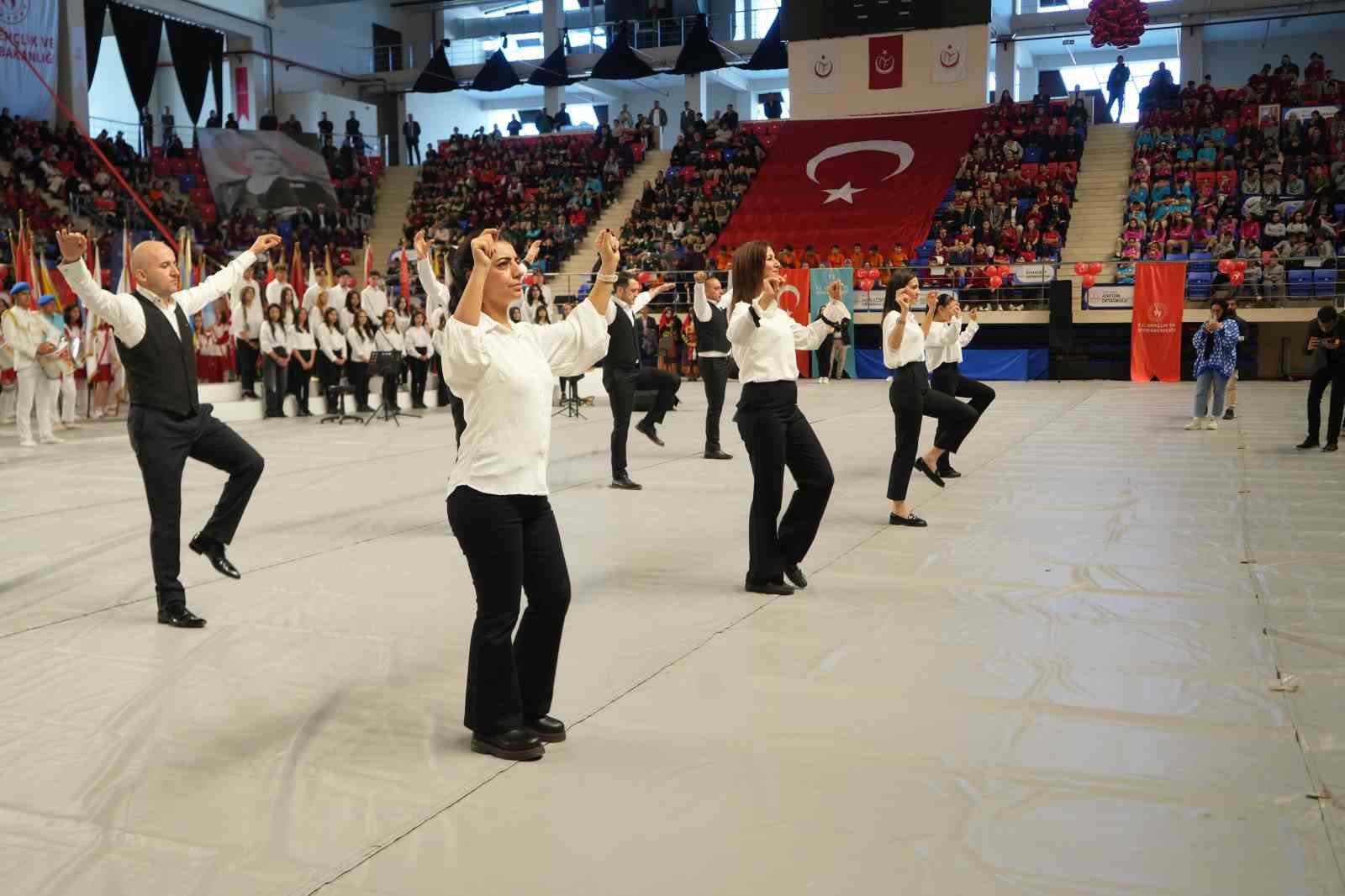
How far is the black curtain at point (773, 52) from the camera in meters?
33.4

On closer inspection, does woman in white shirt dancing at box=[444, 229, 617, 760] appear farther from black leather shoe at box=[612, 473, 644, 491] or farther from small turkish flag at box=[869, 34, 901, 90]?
small turkish flag at box=[869, 34, 901, 90]

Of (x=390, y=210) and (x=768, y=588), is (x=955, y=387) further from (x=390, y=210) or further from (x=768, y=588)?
(x=390, y=210)

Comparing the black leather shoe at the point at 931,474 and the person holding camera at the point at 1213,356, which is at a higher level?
the person holding camera at the point at 1213,356

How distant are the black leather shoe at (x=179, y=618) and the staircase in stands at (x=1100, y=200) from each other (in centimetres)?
2146

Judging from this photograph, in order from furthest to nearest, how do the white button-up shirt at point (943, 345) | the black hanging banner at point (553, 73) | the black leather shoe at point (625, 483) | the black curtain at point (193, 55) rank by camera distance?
1. the black hanging banner at point (553, 73)
2. the black curtain at point (193, 55)
3. the white button-up shirt at point (943, 345)
4. the black leather shoe at point (625, 483)

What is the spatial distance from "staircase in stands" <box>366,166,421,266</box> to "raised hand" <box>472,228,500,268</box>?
30012 millimetres

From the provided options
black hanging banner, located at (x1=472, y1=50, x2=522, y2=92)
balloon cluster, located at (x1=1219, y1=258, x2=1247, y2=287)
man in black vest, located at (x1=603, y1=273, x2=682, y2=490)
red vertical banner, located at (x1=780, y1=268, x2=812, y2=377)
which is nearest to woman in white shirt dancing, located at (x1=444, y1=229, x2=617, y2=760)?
man in black vest, located at (x1=603, y1=273, x2=682, y2=490)

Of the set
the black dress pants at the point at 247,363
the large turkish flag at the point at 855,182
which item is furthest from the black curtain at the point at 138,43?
the black dress pants at the point at 247,363

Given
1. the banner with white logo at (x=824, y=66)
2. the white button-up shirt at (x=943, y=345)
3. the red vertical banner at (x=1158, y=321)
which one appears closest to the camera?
the white button-up shirt at (x=943, y=345)

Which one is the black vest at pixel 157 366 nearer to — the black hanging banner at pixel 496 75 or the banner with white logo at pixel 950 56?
the banner with white logo at pixel 950 56

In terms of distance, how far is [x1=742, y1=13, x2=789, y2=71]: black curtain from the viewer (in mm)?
33406

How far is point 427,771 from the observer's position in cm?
374

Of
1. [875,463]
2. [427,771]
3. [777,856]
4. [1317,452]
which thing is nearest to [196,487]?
[875,463]

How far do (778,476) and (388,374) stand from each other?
11134 millimetres
